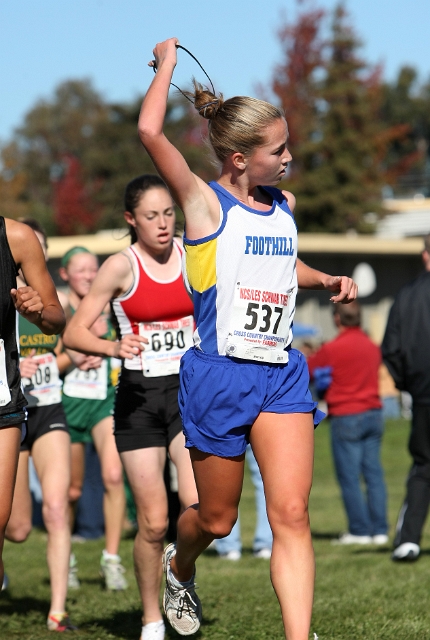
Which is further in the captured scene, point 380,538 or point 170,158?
point 380,538

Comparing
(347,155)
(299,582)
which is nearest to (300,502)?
(299,582)

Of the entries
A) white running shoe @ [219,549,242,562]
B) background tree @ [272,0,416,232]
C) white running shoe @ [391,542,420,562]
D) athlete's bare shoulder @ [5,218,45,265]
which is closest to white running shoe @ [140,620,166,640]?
athlete's bare shoulder @ [5,218,45,265]

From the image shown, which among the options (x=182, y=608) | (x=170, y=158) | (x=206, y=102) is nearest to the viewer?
Result: (x=170, y=158)

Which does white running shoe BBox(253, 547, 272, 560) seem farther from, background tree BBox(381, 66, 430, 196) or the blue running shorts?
background tree BBox(381, 66, 430, 196)

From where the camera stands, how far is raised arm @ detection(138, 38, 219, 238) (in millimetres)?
3861

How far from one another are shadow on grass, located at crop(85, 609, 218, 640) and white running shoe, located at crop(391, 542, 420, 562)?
2.73 metres

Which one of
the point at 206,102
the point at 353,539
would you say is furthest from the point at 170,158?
the point at 353,539

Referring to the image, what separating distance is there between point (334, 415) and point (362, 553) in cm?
166

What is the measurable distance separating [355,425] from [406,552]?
7.12 ft

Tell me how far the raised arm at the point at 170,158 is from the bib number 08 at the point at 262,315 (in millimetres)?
365

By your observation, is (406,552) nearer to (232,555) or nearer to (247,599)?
(232,555)

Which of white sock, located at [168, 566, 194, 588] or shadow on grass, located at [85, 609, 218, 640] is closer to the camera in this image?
white sock, located at [168, 566, 194, 588]

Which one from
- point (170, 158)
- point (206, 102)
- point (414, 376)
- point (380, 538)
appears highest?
point (206, 102)

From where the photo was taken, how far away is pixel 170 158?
3.90 metres
